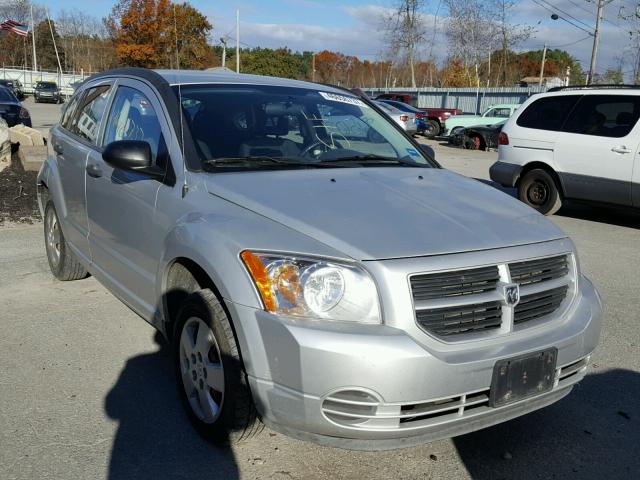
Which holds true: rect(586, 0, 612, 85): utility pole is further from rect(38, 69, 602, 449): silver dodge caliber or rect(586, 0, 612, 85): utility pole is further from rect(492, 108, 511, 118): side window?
rect(38, 69, 602, 449): silver dodge caliber

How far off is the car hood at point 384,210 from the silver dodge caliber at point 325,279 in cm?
1

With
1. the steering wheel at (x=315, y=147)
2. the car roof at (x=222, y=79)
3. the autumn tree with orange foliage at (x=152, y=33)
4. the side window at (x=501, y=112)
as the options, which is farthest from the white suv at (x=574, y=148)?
the autumn tree with orange foliage at (x=152, y=33)

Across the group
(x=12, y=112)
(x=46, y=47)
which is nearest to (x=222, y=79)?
(x=12, y=112)

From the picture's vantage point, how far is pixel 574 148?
9.05m

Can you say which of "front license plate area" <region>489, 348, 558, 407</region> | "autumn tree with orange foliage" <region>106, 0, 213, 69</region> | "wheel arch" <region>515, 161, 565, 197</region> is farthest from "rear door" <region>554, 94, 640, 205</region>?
"autumn tree with orange foliage" <region>106, 0, 213, 69</region>

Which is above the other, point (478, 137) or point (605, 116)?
point (605, 116)

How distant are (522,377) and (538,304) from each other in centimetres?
38

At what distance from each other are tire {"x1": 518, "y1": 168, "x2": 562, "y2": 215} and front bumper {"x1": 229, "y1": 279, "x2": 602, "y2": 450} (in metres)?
7.40

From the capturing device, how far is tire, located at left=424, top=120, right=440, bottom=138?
27484 mm

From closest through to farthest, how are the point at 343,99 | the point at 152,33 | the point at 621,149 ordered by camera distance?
the point at 343,99 < the point at 621,149 < the point at 152,33

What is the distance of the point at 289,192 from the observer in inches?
122

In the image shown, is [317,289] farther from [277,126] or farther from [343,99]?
[343,99]

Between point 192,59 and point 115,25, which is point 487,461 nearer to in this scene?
point 192,59

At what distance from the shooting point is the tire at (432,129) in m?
27.5
